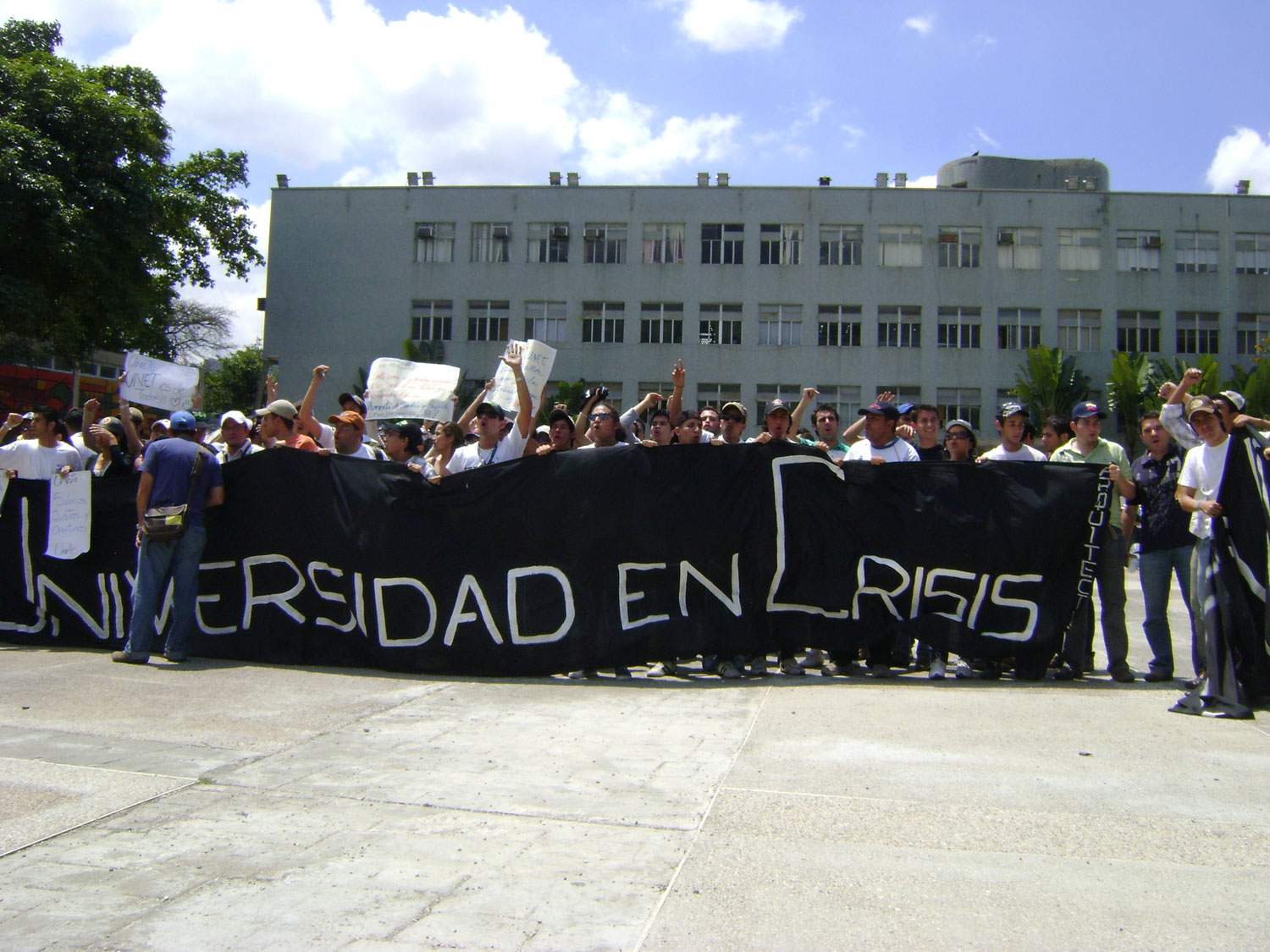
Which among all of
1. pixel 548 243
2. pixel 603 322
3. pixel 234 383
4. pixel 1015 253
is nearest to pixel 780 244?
pixel 603 322

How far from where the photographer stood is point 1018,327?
140ft

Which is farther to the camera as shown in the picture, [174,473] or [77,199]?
[77,199]

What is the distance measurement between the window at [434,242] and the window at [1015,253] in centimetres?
2307

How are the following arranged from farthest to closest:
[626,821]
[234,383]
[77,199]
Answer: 1. [234,383]
2. [77,199]
3. [626,821]

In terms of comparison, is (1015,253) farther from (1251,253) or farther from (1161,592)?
(1161,592)

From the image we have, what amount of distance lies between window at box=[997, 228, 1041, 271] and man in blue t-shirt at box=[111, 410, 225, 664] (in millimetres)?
40598

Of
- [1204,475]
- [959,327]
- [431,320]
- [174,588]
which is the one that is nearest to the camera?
[1204,475]

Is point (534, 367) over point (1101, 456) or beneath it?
over

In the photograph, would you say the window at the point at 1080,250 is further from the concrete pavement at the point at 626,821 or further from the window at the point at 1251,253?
the concrete pavement at the point at 626,821

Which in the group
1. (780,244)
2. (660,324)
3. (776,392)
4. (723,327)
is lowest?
(776,392)

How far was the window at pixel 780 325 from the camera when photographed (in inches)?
1690

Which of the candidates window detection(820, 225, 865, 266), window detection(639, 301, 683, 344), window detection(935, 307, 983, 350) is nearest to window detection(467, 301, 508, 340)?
window detection(639, 301, 683, 344)

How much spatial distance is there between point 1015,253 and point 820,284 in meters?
8.16

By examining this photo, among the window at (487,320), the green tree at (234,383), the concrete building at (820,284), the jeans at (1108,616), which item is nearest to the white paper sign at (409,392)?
the jeans at (1108,616)
